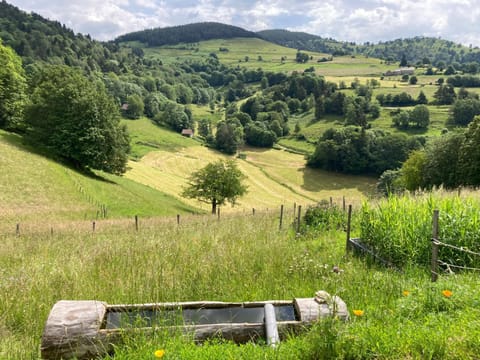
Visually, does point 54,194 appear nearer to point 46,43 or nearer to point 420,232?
point 420,232

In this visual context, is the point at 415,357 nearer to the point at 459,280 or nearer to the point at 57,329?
the point at 459,280

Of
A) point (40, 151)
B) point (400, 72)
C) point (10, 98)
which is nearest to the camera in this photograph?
point (40, 151)

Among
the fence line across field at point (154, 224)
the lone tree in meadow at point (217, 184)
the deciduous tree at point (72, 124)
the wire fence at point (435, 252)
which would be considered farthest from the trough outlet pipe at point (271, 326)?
the deciduous tree at point (72, 124)

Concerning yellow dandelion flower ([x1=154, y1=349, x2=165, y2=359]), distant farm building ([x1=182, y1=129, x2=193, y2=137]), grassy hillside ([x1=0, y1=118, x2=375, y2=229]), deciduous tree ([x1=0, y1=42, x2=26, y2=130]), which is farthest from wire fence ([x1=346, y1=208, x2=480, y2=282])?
distant farm building ([x1=182, y1=129, x2=193, y2=137])

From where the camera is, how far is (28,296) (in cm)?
584

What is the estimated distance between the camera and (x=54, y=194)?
32875 millimetres

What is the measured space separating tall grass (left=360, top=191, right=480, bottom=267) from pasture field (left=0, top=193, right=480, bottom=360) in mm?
747

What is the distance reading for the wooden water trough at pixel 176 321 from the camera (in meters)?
4.36

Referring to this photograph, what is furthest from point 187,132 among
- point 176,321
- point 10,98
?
point 176,321

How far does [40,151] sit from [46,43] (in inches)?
5105

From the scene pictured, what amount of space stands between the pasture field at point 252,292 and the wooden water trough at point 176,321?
0.20 metres

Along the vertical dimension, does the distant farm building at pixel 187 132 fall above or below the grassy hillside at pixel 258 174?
above

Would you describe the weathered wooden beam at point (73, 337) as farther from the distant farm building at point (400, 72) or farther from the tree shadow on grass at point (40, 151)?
the distant farm building at point (400, 72)

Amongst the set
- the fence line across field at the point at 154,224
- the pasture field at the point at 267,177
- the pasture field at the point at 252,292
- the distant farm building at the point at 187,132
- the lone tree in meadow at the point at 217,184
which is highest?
the pasture field at the point at 252,292
